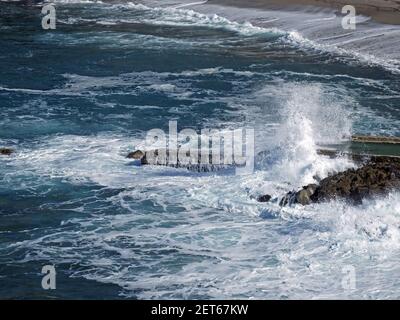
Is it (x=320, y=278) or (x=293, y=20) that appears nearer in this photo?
(x=320, y=278)

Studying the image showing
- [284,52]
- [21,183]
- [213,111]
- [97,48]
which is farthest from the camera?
[97,48]

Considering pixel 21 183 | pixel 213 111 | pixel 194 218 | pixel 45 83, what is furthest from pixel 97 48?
pixel 194 218

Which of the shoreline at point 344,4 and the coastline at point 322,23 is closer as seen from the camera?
the coastline at point 322,23

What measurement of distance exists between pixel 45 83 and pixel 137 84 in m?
2.98

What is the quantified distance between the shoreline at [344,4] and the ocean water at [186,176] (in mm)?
3427

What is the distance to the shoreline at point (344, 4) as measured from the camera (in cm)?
3209

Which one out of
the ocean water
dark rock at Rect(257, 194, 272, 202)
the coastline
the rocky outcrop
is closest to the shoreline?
the coastline

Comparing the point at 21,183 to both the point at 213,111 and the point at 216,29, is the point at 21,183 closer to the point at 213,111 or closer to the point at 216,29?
the point at 213,111

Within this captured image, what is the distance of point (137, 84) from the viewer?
26922 millimetres

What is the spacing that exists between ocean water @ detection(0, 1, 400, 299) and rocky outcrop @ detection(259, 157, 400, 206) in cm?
18

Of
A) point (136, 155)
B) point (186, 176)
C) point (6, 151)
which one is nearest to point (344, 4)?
point (136, 155)

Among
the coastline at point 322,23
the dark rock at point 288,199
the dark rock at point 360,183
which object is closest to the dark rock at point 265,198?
the dark rock at point 288,199

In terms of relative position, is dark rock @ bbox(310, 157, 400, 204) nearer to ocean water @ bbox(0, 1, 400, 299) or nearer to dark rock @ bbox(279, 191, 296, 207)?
ocean water @ bbox(0, 1, 400, 299)

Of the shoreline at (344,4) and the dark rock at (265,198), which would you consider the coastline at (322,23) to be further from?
the dark rock at (265,198)
